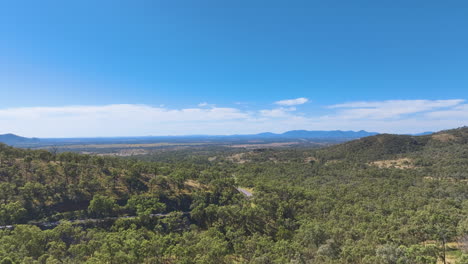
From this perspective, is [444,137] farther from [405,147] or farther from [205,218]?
[205,218]

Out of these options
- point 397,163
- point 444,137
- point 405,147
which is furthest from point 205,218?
point 444,137

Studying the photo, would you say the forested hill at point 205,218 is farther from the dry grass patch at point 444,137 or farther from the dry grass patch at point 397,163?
the dry grass patch at point 444,137

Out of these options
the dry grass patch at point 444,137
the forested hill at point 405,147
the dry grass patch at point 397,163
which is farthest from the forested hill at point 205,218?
the dry grass patch at point 444,137

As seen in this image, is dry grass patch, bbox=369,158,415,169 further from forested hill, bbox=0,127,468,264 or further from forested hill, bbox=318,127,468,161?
forested hill, bbox=0,127,468,264

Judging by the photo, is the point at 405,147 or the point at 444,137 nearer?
the point at 405,147

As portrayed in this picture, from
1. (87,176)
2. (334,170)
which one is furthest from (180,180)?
(334,170)

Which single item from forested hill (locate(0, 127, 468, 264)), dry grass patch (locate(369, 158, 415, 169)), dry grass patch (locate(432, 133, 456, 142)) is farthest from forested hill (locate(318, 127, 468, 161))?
forested hill (locate(0, 127, 468, 264))

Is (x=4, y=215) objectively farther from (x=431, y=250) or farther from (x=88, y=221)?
(x=431, y=250)

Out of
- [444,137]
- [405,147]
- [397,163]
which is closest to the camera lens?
[397,163]

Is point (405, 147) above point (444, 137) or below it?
below
